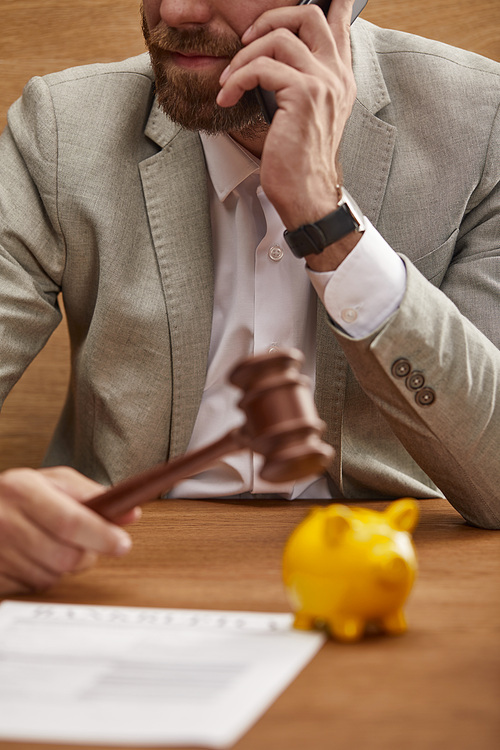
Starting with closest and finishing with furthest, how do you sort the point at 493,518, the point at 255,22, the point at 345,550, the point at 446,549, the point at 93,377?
the point at 345,550, the point at 446,549, the point at 493,518, the point at 255,22, the point at 93,377

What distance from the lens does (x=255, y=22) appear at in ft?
3.82

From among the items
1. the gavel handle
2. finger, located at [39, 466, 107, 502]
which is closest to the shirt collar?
finger, located at [39, 466, 107, 502]

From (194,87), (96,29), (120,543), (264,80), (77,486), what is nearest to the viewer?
(120,543)

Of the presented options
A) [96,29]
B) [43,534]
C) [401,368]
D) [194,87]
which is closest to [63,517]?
[43,534]

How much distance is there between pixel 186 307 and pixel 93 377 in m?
0.19

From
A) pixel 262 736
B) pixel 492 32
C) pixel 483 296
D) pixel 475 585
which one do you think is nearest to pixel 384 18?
pixel 492 32

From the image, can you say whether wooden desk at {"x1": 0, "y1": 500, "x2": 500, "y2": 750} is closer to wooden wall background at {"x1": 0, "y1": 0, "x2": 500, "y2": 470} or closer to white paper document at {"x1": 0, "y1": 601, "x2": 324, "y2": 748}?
white paper document at {"x1": 0, "y1": 601, "x2": 324, "y2": 748}

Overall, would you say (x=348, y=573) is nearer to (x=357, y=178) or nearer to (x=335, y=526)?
(x=335, y=526)

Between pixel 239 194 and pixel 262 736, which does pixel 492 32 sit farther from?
pixel 262 736

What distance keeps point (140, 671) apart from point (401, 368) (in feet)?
1.78

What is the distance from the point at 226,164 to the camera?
4.26 feet

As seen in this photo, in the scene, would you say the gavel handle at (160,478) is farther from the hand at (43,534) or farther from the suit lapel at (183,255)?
the suit lapel at (183,255)

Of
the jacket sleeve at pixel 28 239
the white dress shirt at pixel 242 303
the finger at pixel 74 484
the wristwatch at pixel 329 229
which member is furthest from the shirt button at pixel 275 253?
the finger at pixel 74 484

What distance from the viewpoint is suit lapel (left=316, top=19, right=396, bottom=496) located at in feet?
4.11
